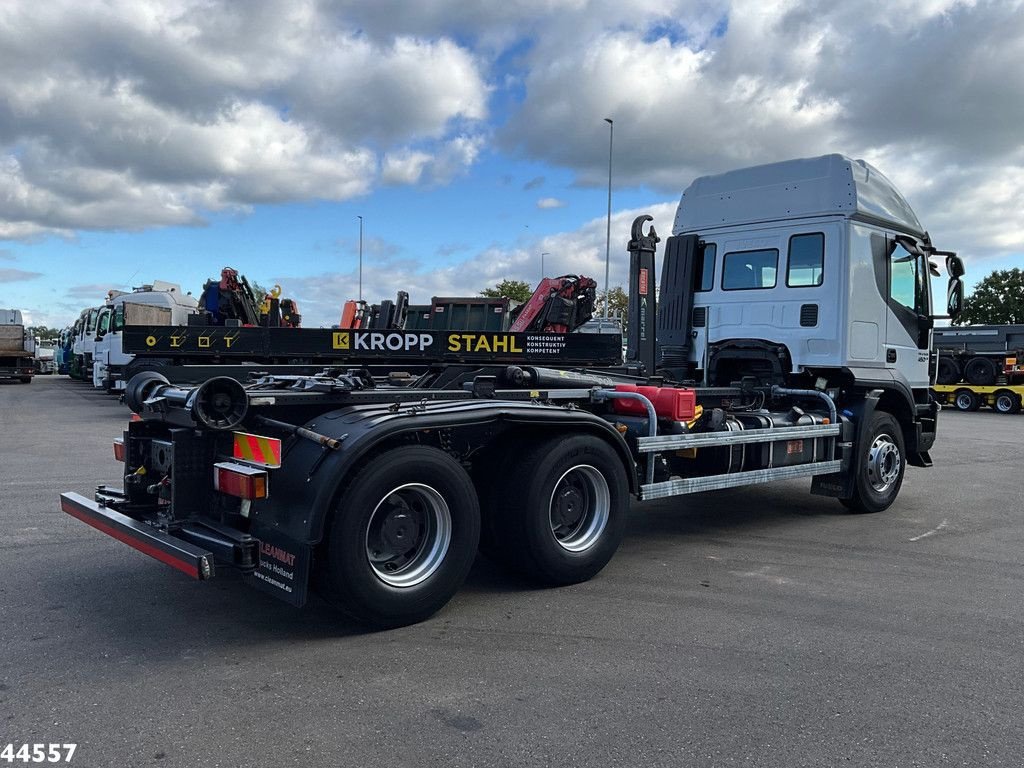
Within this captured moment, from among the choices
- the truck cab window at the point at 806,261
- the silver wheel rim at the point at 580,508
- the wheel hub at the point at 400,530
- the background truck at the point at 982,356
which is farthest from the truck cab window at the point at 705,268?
the background truck at the point at 982,356

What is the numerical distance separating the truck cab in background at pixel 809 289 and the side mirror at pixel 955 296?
17mm

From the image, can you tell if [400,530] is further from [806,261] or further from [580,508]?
[806,261]

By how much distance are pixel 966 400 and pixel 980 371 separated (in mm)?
1004

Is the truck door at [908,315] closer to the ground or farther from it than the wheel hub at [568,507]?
farther from it

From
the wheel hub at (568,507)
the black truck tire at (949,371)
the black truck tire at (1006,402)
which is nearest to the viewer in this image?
the wheel hub at (568,507)

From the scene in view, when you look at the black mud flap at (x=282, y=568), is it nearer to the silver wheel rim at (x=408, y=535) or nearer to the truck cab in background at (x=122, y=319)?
the silver wheel rim at (x=408, y=535)

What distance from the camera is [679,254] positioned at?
8641mm

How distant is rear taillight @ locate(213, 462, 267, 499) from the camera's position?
13.8 ft

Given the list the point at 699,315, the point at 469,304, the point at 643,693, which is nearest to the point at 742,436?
the point at 699,315

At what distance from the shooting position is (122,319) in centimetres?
2186

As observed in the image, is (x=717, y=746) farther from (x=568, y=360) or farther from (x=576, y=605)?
(x=568, y=360)

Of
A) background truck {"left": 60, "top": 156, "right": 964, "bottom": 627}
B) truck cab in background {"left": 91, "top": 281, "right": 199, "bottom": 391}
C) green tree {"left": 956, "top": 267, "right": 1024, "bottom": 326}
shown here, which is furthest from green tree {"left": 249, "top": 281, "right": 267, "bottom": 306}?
green tree {"left": 956, "top": 267, "right": 1024, "bottom": 326}

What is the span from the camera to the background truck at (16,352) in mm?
31031

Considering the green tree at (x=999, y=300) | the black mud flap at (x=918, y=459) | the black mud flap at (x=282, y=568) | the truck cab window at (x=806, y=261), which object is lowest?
the black mud flap at (x=282, y=568)
